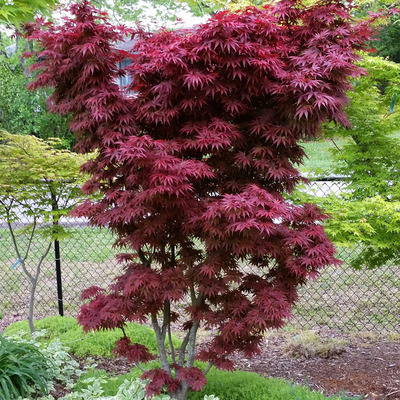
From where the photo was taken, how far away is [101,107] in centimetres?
252

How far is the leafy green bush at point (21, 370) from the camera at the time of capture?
2.84 meters

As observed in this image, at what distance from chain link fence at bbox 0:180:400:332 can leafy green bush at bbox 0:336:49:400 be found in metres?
1.27

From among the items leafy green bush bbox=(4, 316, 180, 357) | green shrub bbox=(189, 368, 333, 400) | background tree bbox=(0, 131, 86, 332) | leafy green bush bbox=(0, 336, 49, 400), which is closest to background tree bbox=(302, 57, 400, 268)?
green shrub bbox=(189, 368, 333, 400)

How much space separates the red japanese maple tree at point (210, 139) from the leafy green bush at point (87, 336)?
48.9 inches

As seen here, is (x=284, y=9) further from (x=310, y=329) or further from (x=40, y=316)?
(x=40, y=316)

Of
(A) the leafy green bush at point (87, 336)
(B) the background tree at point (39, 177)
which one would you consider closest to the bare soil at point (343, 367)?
(A) the leafy green bush at point (87, 336)

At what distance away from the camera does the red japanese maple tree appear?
2324 millimetres

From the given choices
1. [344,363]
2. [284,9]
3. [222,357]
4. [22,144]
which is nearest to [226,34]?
[284,9]

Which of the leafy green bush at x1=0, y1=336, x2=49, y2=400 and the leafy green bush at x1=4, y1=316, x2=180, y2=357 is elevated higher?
the leafy green bush at x1=0, y1=336, x2=49, y2=400

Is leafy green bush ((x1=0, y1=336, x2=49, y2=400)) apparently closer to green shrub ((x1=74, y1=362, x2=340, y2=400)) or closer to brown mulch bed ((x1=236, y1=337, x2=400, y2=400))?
green shrub ((x1=74, y1=362, x2=340, y2=400))

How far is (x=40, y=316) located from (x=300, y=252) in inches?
146

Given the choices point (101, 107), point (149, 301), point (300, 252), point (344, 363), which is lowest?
point (344, 363)

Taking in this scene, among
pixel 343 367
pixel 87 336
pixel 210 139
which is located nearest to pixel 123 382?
pixel 87 336

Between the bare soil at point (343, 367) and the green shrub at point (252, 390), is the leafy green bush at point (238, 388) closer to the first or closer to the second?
the green shrub at point (252, 390)
